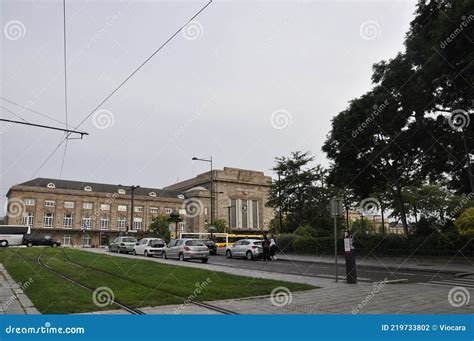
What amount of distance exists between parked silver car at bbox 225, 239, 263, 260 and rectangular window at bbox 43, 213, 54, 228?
5454 centimetres

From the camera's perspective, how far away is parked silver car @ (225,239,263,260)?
28.8 metres

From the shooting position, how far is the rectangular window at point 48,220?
73.9 metres

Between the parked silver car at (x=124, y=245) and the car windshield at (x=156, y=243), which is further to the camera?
the parked silver car at (x=124, y=245)

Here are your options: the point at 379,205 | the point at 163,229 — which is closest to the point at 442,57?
the point at 379,205

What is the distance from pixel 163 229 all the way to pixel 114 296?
182 ft

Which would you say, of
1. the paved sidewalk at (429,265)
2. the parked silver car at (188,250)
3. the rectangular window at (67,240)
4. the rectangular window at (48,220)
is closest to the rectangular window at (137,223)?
the rectangular window at (67,240)

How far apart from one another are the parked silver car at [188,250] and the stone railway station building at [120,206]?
1367 inches

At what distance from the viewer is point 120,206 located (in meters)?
82.9

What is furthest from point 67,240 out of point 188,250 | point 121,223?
point 188,250

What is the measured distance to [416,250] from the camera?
89.3ft

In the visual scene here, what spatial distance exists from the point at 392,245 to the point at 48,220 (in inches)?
2539

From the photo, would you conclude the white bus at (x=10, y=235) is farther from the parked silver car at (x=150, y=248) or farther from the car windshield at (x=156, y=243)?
the car windshield at (x=156, y=243)

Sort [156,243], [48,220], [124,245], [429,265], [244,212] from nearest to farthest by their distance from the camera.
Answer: [429,265], [156,243], [124,245], [48,220], [244,212]

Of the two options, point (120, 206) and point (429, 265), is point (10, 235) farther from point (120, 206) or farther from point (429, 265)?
point (429, 265)
